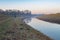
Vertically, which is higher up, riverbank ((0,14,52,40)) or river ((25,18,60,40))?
riverbank ((0,14,52,40))

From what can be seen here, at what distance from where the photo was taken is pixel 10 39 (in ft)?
72.0

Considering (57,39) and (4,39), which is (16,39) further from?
(57,39)

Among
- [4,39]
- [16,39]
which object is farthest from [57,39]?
[4,39]

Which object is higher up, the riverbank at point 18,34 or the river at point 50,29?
the riverbank at point 18,34

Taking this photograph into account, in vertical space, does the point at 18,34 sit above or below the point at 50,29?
above

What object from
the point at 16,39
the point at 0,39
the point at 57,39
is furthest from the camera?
the point at 57,39

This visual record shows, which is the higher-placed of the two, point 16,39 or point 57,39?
point 16,39

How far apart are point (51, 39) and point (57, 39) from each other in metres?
1.10

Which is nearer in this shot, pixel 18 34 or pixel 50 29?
pixel 18 34

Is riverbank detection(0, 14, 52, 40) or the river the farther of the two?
the river

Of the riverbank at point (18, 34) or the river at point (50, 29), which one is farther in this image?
the river at point (50, 29)

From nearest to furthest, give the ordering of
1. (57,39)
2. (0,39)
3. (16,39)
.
Answer: (0,39) → (16,39) → (57,39)

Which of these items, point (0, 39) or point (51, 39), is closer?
point (0, 39)

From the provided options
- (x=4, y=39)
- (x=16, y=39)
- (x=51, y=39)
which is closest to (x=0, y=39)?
(x=4, y=39)
